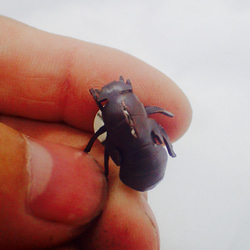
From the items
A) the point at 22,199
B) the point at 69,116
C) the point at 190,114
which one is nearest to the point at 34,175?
the point at 22,199

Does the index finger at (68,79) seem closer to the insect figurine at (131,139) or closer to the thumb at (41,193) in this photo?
the insect figurine at (131,139)

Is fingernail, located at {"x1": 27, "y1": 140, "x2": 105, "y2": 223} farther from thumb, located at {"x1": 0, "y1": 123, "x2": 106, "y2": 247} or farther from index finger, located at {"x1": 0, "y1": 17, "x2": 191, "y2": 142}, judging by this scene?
index finger, located at {"x1": 0, "y1": 17, "x2": 191, "y2": 142}

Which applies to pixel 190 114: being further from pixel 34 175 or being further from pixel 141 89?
pixel 34 175

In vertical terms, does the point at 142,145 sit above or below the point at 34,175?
above

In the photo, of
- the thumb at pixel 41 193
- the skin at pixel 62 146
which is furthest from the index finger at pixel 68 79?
the thumb at pixel 41 193

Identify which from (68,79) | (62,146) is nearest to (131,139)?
(62,146)

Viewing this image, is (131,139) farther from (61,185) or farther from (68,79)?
(68,79)
